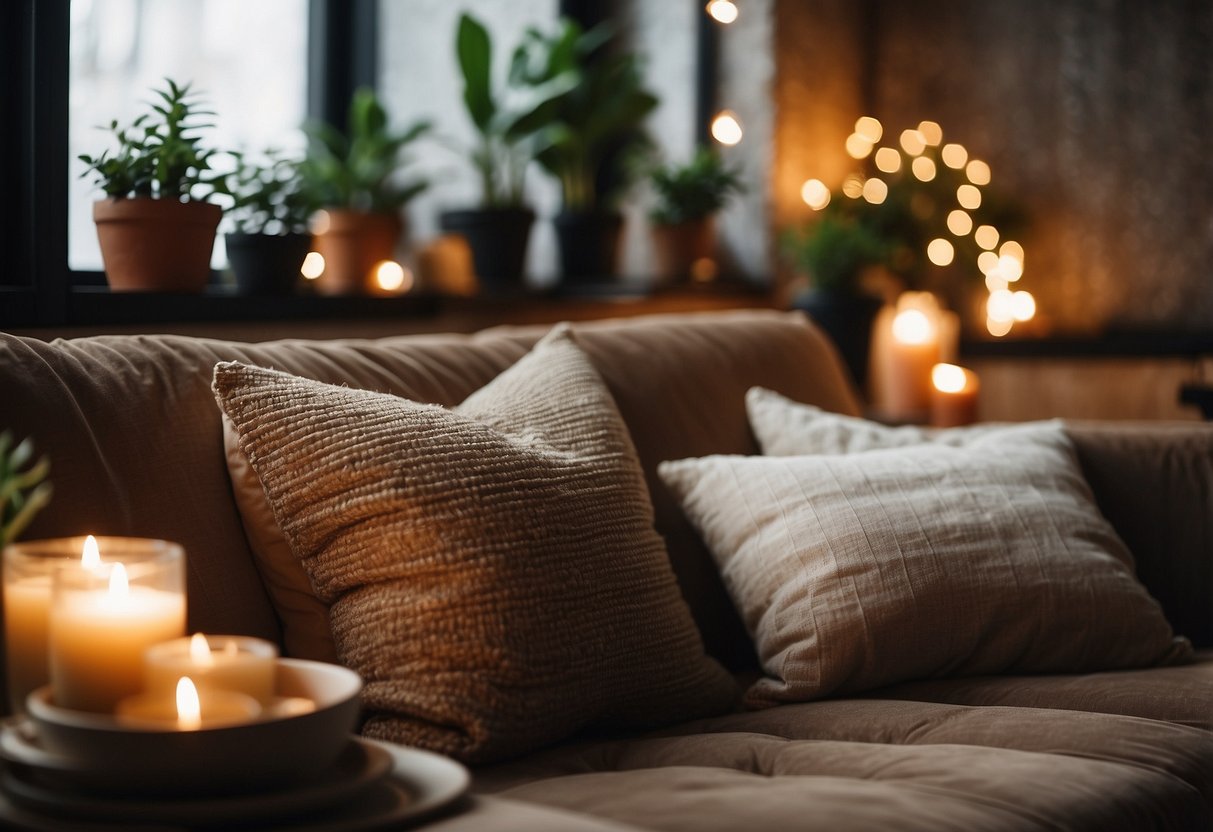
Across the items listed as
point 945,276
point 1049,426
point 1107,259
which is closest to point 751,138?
point 945,276

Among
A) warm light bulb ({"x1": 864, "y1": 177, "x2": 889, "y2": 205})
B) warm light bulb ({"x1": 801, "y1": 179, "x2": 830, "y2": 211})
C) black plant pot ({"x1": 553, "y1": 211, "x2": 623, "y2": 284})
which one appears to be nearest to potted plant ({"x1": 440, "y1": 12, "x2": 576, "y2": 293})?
black plant pot ({"x1": 553, "y1": 211, "x2": 623, "y2": 284})

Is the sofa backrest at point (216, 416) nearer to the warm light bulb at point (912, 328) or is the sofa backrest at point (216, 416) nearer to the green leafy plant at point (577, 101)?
the green leafy plant at point (577, 101)

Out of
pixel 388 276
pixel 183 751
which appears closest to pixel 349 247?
pixel 388 276

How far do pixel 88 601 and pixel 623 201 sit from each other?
236cm

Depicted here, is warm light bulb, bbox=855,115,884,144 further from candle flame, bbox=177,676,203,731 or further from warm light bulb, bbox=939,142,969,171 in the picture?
candle flame, bbox=177,676,203,731

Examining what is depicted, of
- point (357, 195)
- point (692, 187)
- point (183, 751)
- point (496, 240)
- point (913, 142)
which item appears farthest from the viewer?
point (913, 142)

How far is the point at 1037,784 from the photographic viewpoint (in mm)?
1049

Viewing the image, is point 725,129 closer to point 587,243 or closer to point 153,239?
point 587,243

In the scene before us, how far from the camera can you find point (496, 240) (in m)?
2.62

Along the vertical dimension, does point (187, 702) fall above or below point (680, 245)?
below

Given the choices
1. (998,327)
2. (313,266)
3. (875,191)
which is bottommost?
(998,327)

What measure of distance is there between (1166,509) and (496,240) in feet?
4.68

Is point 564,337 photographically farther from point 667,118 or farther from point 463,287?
point 667,118

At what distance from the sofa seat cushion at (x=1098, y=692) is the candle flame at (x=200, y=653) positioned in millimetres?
824
